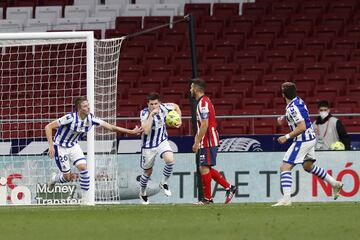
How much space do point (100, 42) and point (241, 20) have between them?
9.53 m

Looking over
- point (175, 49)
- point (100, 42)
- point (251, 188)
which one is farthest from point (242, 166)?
point (175, 49)

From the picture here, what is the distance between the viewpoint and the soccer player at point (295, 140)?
16469 millimetres

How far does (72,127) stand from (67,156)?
570mm

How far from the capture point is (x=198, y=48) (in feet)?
96.8

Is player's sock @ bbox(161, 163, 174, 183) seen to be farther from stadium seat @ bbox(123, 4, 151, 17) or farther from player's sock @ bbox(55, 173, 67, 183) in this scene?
stadium seat @ bbox(123, 4, 151, 17)

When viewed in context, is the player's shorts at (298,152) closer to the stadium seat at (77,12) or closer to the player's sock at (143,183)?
the player's sock at (143,183)

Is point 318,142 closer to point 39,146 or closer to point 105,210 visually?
point 39,146

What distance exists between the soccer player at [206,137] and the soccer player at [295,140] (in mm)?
1096

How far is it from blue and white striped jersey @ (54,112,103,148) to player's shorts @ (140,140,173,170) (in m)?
1.28

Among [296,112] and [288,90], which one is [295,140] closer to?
[296,112]

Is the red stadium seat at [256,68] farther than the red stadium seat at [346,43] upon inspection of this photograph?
No

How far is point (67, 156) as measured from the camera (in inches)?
749

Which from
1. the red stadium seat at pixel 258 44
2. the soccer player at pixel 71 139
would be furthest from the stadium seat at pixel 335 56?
the soccer player at pixel 71 139

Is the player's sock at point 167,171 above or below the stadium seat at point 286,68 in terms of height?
below
